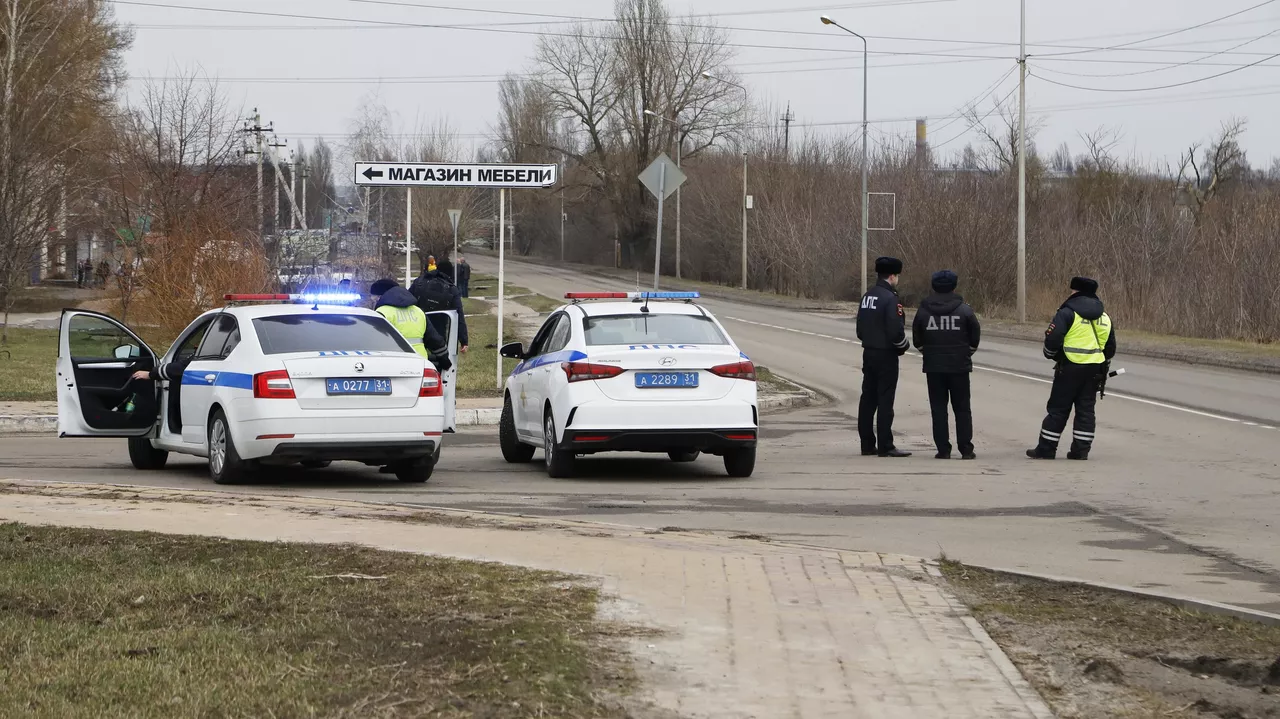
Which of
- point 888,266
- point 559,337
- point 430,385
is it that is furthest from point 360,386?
point 888,266

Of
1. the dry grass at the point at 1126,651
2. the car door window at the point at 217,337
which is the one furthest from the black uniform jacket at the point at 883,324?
the dry grass at the point at 1126,651

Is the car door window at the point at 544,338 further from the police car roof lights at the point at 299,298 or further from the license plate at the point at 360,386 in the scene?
the license plate at the point at 360,386

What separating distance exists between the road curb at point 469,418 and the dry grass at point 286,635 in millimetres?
9340

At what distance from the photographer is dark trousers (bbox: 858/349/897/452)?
14.6 m

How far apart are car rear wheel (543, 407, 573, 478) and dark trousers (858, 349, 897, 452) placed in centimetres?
334

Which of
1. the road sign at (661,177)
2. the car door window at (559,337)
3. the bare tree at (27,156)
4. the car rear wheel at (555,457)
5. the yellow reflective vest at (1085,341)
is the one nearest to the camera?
the car rear wheel at (555,457)

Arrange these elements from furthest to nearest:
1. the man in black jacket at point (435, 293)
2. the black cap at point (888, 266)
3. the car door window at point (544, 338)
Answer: the man in black jacket at point (435, 293), the black cap at point (888, 266), the car door window at point (544, 338)

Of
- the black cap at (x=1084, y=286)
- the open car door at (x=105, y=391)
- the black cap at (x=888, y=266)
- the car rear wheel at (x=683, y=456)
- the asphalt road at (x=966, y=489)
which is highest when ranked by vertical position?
the black cap at (x=888, y=266)

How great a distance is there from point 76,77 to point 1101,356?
39653mm

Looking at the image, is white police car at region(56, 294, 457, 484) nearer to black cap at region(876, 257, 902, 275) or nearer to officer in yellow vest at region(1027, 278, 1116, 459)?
black cap at region(876, 257, 902, 275)

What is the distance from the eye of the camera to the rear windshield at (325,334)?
11867mm

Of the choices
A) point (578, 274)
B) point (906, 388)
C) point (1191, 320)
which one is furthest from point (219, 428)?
point (578, 274)

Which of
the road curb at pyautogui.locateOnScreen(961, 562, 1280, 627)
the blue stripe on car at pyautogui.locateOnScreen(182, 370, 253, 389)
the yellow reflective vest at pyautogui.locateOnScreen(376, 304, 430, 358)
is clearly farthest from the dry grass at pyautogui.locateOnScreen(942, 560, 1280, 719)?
the yellow reflective vest at pyautogui.locateOnScreen(376, 304, 430, 358)

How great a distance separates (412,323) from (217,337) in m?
2.84
